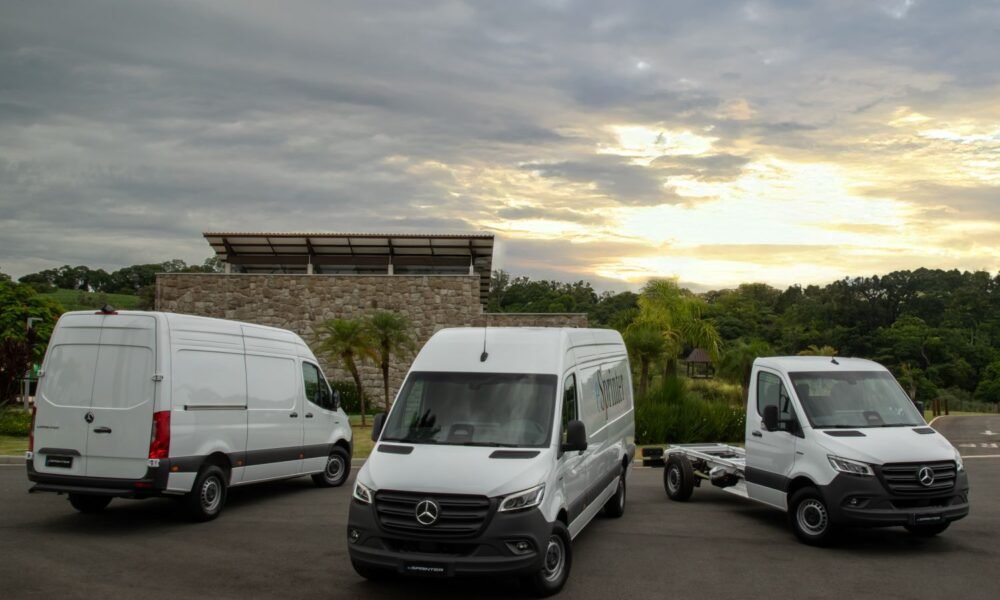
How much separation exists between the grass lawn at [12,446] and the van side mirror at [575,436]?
15503mm

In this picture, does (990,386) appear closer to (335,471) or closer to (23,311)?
(23,311)

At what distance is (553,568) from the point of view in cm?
788

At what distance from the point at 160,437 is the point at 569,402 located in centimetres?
517

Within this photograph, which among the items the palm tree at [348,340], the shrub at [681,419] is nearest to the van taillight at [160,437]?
the shrub at [681,419]

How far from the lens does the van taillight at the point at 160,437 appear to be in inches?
412

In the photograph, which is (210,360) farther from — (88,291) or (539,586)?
(88,291)

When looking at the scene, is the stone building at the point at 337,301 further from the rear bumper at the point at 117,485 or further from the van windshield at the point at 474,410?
the van windshield at the point at 474,410

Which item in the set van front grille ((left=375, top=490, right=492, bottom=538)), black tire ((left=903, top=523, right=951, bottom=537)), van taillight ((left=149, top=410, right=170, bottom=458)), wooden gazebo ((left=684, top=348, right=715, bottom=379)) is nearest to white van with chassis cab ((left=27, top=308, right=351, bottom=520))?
van taillight ((left=149, top=410, right=170, bottom=458))

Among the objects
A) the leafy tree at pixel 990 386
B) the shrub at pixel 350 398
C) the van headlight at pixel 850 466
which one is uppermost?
the van headlight at pixel 850 466

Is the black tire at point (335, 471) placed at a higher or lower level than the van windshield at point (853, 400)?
lower

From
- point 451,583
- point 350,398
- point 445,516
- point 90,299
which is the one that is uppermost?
point 90,299

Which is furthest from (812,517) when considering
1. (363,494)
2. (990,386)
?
(990,386)

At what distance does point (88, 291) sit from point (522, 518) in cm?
10419

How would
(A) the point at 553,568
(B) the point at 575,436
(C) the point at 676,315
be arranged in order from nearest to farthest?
1. (A) the point at 553,568
2. (B) the point at 575,436
3. (C) the point at 676,315
